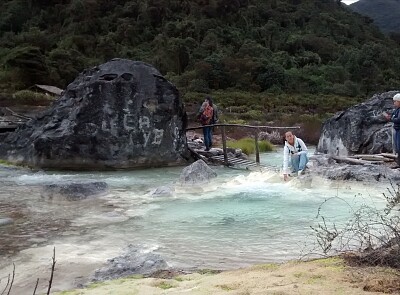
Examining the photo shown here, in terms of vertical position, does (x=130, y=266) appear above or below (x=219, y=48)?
below

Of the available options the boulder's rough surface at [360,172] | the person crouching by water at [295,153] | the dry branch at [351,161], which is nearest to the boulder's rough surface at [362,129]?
the dry branch at [351,161]

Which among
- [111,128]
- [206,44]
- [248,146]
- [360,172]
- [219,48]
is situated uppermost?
[206,44]

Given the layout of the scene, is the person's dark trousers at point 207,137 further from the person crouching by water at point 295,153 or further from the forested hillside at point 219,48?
the forested hillside at point 219,48

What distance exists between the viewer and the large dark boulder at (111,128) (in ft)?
43.8

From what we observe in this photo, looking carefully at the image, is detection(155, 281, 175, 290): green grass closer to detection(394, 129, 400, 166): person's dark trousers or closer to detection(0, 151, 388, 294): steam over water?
detection(0, 151, 388, 294): steam over water

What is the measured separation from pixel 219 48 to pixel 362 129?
3666 cm

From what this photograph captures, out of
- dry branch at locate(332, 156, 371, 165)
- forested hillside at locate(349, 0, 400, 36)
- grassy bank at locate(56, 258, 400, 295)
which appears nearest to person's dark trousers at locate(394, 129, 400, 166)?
dry branch at locate(332, 156, 371, 165)

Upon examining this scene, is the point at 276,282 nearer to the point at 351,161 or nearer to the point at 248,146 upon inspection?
the point at 351,161

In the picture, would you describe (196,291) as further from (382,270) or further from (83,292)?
(382,270)

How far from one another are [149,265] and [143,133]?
8.79m

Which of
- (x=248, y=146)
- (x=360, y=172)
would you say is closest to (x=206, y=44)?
(x=248, y=146)

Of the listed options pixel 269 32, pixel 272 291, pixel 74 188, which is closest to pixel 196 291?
pixel 272 291

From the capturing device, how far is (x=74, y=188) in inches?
372

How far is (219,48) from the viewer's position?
4981cm
